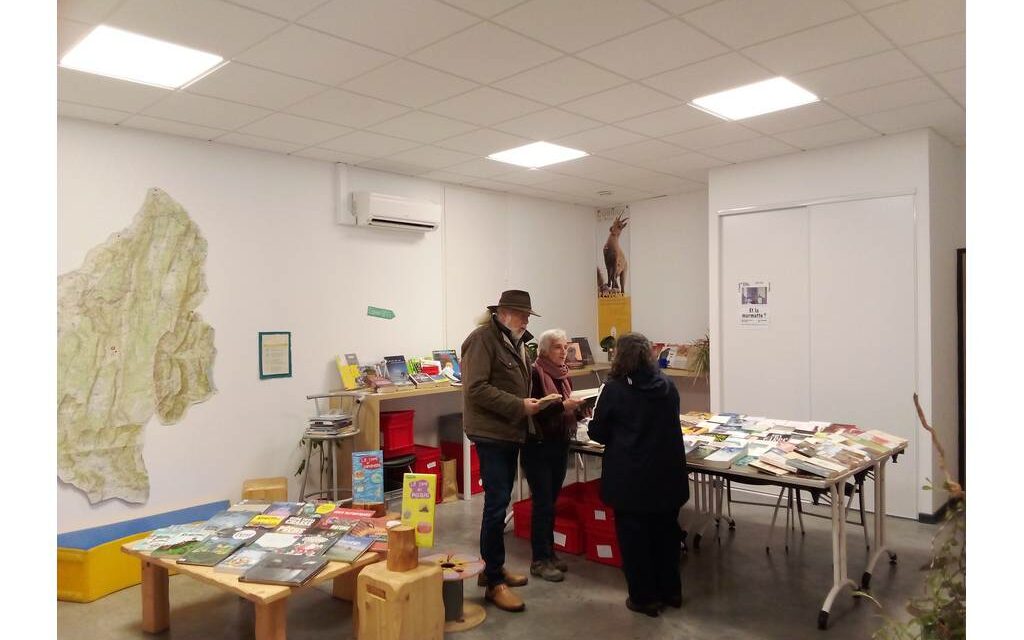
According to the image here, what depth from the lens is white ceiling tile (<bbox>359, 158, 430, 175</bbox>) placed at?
18.5ft

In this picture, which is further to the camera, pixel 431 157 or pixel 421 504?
pixel 431 157

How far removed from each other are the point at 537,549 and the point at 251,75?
3.26 meters

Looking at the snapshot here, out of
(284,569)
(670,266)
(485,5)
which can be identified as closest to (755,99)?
(485,5)

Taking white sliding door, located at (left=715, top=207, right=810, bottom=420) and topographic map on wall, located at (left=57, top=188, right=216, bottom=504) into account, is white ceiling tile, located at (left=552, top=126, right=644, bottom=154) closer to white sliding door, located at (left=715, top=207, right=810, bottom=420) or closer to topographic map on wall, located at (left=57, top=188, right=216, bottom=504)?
white sliding door, located at (left=715, top=207, right=810, bottom=420)

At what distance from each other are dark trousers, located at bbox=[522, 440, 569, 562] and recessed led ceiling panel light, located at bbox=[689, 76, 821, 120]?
241cm

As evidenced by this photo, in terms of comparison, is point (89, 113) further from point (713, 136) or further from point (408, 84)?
point (713, 136)

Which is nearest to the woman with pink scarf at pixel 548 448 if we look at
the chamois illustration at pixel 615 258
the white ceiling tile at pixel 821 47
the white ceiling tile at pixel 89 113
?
the white ceiling tile at pixel 821 47

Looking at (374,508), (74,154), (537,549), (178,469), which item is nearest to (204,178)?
(74,154)

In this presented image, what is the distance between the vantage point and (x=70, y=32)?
3059 mm

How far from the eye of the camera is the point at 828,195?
5.38 meters

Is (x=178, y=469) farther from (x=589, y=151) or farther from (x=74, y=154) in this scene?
(x=589, y=151)

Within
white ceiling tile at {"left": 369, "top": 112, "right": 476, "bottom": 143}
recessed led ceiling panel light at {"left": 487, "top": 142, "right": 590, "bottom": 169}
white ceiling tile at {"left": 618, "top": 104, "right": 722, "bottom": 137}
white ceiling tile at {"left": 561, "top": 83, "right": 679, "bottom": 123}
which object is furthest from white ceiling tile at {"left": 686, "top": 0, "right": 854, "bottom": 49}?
recessed led ceiling panel light at {"left": 487, "top": 142, "right": 590, "bottom": 169}

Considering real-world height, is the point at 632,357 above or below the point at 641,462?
above

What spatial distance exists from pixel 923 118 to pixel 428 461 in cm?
470
